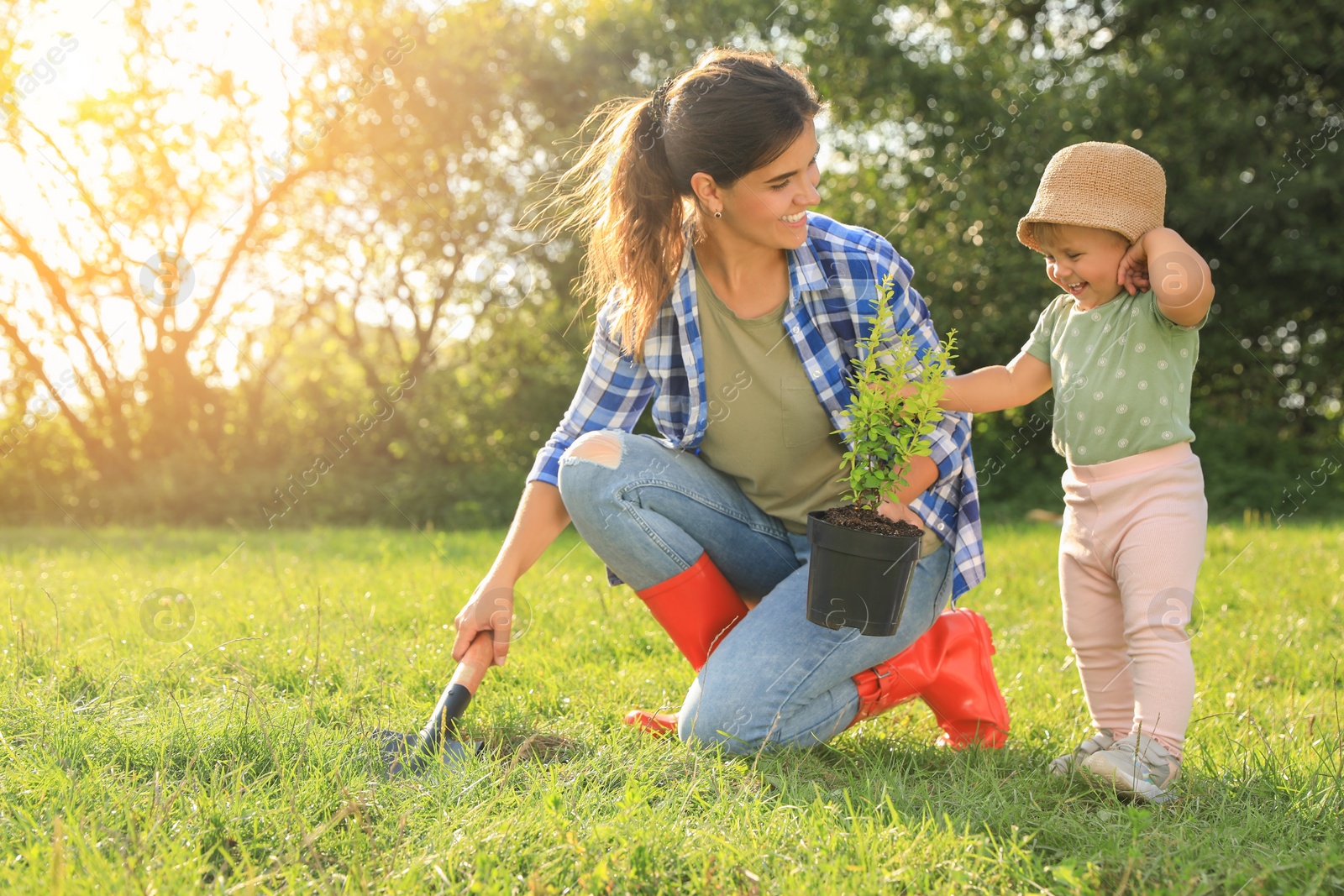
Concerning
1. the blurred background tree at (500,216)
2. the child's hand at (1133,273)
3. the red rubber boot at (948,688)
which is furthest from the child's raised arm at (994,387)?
the blurred background tree at (500,216)

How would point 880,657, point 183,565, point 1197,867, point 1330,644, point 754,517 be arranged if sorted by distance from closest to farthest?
point 1197,867, point 880,657, point 754,517, point 1330,644, point 183,565

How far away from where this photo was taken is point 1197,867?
1.67m

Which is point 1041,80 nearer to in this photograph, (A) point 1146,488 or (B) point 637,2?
(B) point 637,2

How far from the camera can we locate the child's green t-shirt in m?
2.23

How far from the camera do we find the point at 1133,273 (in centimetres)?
229

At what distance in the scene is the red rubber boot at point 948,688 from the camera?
8.02ft

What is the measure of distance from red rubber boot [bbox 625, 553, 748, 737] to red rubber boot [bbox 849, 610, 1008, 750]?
15.2 inches

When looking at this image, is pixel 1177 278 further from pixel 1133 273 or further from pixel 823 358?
pixel 823 358

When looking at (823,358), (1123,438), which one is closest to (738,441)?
(823,358)

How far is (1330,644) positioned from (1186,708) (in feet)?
5.76

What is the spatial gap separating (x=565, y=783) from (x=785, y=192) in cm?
147

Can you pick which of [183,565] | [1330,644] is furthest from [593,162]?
[183,565]

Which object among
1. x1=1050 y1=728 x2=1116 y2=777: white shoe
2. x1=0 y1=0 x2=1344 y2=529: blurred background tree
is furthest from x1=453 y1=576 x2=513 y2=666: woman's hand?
x1=0 y1=0 x2=1344 y2=529: blurred background tree

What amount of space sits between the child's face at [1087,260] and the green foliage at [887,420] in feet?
1.23
